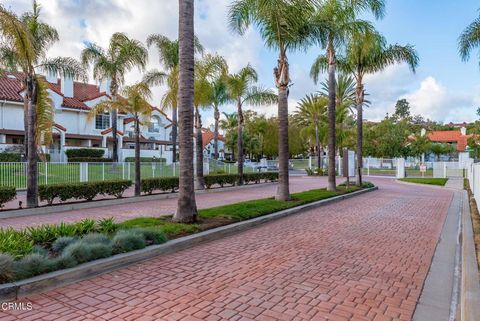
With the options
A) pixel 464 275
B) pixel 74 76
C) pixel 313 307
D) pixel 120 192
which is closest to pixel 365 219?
pixel 464 275

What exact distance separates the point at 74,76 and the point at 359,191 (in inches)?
575

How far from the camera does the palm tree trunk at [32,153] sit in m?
11.7

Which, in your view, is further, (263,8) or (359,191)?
(359,191)

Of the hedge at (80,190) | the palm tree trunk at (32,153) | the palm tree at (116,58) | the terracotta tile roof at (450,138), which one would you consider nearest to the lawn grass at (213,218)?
the palm tree trunk at (32,153)

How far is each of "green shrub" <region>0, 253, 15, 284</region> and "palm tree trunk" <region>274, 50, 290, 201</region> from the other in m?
9.81

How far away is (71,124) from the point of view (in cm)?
3497

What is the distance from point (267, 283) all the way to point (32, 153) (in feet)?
32.7

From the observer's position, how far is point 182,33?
28.9ft

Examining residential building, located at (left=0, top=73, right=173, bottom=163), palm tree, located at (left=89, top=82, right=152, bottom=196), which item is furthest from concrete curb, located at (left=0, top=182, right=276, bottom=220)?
residential building, located at (left=0, top=73, right=173, bottom=163)

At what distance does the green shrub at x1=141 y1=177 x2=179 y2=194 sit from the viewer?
53.1 ft

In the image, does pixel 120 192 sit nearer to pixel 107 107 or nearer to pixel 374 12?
pixel 107 107

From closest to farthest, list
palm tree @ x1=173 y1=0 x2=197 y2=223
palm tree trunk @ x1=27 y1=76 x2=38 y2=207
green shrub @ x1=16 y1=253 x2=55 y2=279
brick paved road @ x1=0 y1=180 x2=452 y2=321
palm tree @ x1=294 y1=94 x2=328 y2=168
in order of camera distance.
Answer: brick paved road @ x1=0 y1=180 x2=452 y2=321 < green shrub @ x1=16 y1=253 x2=55 y2=279 < palm tree @ x1=173 y1=0 x2=197 y2=223 < palm tree trunk @ x1=27 y1=76 x2=38 y2=207 < palm tree @ x1=294 y1=94 x2=328 y2=168

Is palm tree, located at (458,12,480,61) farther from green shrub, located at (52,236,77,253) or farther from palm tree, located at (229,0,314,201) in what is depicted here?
green shrub, located at (52,236,77,253)

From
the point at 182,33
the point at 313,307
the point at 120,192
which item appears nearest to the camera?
the point at 313,307
